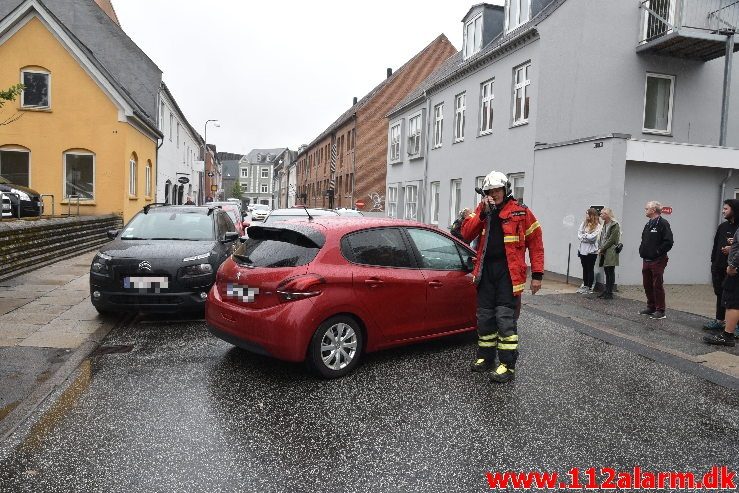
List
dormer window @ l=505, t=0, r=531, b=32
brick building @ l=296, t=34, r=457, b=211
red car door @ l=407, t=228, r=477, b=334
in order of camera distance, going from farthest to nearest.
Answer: brick building @ l=296, t=34, r=457, b=211, dormer window @ l=505, t=0, r=531, b=32, red car door @ l=407, t=228, r=477, b=334

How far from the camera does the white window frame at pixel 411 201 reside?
27.3 metres

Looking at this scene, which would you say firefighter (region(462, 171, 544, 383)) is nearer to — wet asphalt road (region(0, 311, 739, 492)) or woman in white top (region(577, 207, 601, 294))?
wet asphalt road (region(0, 311, 739, 492))

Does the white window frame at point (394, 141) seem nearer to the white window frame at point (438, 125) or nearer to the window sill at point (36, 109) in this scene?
the white window frame at point (438, 125)

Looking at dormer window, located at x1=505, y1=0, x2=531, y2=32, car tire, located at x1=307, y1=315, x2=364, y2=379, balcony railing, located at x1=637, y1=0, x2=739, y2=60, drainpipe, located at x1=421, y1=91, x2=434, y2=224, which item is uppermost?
dormer window, located at x1=505, y1=0, x2=531, y2=32

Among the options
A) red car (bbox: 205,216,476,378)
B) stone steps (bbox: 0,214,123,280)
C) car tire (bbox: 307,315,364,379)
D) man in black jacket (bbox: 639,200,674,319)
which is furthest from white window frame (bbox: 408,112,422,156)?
car tire (bbox: 307,315,364,379)

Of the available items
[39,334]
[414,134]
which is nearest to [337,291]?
[39,334]

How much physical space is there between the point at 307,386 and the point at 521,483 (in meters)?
2.29

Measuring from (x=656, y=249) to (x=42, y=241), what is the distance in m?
12.3

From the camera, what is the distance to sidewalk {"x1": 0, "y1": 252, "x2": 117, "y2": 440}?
199 inches

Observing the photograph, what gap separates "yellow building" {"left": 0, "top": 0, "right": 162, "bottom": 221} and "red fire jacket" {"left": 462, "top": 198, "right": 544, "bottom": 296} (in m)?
18.6

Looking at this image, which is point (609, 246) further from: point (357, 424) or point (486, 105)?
point (486, 105)

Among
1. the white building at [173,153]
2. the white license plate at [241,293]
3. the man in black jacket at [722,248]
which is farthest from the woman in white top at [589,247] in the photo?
the white building at [173,153]

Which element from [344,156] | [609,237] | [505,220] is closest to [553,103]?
[609,237]

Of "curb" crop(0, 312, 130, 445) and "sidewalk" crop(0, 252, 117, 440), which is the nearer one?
"curb" crop(0, 312, 130, 445)
